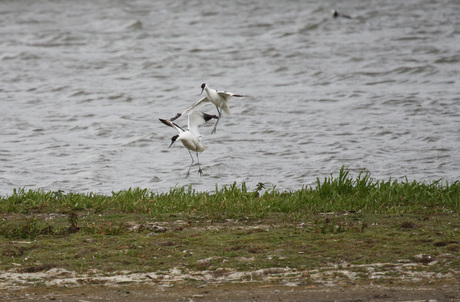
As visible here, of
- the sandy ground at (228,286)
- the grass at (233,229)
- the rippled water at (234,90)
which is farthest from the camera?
the rippled water at (234,90)

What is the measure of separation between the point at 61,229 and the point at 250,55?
18.2 metres

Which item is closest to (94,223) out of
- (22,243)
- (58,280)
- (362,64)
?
(22,243)

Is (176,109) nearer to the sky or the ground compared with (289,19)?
nearer to the ground

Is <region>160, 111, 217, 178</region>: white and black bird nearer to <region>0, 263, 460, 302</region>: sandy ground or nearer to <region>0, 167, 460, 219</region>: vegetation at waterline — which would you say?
<region>0, 167, 460, 219</region>: vegetation at waterline

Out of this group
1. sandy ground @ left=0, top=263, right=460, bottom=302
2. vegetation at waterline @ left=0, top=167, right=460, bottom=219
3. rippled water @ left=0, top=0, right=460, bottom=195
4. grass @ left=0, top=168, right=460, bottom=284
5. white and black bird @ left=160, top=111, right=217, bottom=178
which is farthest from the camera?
rippled water @ left=0, top=0, right=460, bottom=195

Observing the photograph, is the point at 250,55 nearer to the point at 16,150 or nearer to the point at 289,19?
the point at 289,19

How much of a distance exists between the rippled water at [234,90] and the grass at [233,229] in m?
2.68

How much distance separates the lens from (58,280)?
598 cm

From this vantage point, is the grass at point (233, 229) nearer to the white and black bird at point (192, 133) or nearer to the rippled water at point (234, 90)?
the white and black bird at point (192, 133)

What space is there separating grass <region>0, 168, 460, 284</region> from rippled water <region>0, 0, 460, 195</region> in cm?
268

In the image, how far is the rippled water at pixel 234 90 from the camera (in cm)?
1299

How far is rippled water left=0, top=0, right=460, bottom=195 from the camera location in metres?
13.0

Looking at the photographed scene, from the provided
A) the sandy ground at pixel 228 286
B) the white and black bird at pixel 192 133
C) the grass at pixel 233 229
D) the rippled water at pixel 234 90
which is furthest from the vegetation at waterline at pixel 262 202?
the rippled water at pixel 234 90

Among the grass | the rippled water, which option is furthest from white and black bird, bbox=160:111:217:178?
the rippled water
